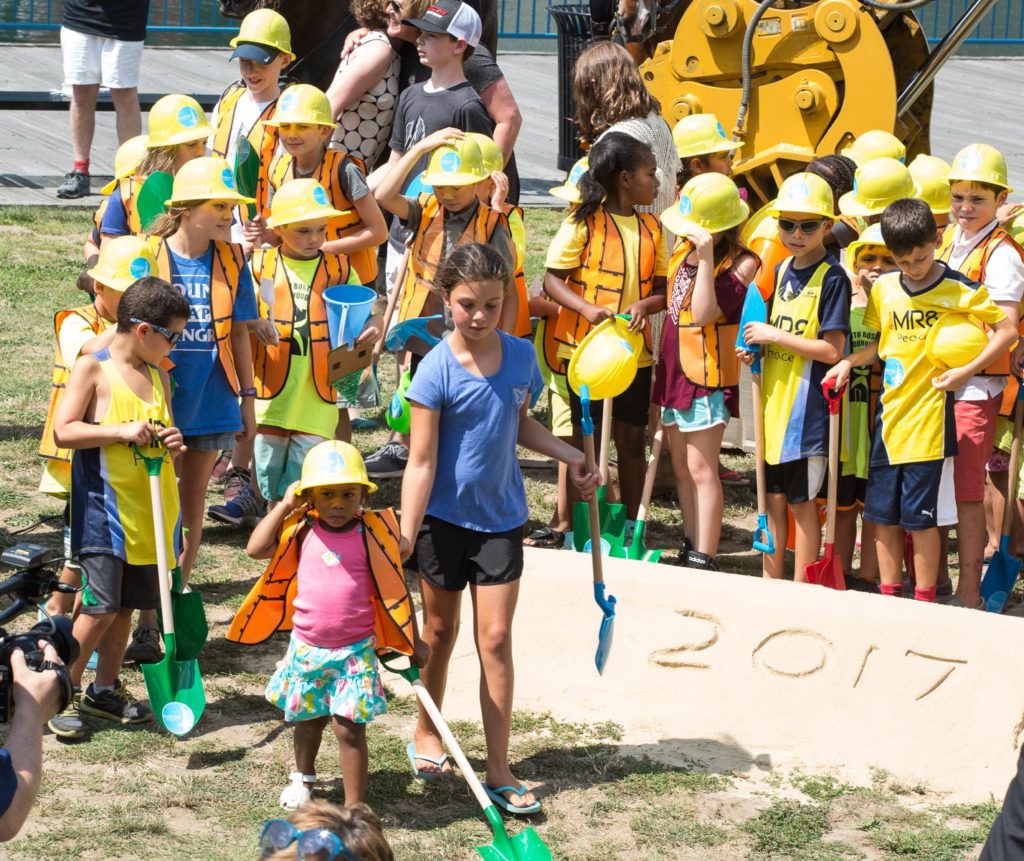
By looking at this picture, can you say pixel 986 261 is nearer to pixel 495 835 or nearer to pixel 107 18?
pixel 495 835

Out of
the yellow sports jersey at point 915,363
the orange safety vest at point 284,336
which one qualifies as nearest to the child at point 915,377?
the yellow sports jersey at point 915,363

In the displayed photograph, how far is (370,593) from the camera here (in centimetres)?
496

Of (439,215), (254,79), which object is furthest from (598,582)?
(254,79)

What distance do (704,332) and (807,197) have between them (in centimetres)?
74

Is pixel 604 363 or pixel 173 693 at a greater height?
pixel 604 363

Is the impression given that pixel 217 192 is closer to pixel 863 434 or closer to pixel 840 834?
pixel 863 434

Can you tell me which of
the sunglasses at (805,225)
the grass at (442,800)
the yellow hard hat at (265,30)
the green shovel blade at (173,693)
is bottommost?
the grass at (442,800)

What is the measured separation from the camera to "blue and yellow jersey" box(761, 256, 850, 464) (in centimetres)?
643

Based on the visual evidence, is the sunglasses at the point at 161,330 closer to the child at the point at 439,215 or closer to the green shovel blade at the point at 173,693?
the green shovel blade at the point at 173,693

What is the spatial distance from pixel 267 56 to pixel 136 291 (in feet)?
8.42

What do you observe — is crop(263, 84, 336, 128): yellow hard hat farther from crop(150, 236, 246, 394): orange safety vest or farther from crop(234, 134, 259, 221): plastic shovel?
crop(150, 236, 246, 394): orange safety vest

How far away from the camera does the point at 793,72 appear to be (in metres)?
9.52

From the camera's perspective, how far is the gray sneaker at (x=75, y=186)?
42.5ft

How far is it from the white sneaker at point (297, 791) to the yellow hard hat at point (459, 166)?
2.71 meters
